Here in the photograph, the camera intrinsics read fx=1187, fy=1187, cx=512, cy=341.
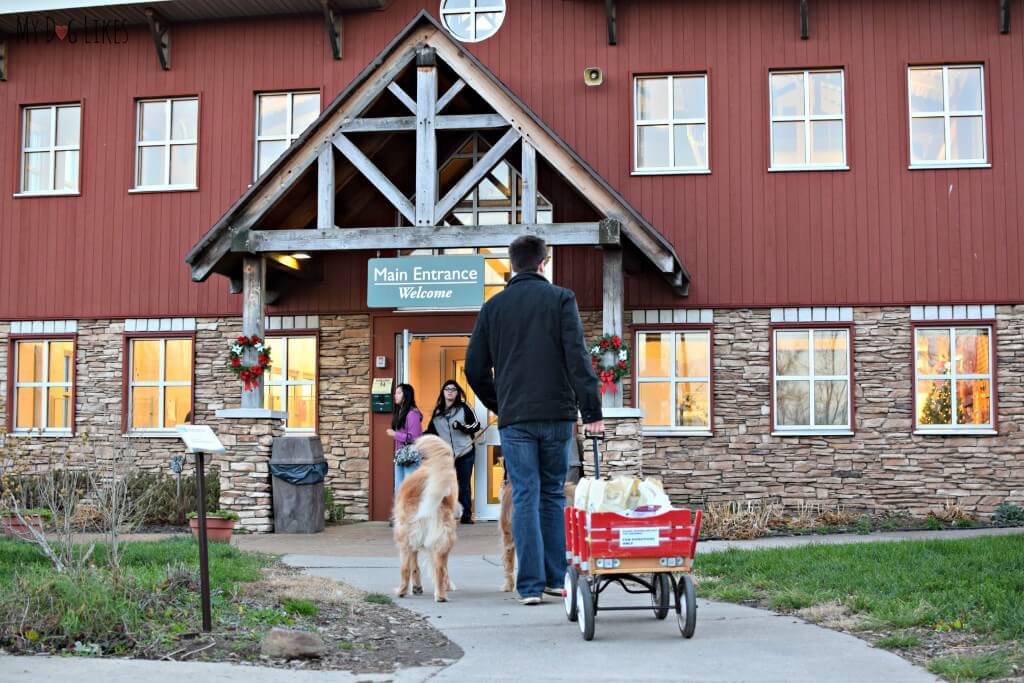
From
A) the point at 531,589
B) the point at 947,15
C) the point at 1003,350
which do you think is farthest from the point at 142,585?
the point at 947,15

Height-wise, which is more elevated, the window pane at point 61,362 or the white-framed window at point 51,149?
the white-framed window at point 51,149

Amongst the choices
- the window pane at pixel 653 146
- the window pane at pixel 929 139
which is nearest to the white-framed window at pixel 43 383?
the window pane at pixel 653 146

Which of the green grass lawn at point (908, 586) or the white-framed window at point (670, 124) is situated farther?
the white-framed window at point (670, 124)

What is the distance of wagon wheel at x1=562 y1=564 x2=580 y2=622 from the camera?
697 cm

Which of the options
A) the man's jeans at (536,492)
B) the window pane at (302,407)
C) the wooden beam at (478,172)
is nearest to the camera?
the man's jeans at (536,492)

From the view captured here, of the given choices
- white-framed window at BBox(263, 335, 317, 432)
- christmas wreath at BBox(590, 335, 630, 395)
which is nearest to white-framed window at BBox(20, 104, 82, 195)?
white-framed window at BBox(263, 335, 317, 432)

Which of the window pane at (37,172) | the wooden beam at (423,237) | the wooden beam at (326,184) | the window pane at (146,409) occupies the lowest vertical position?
the window pane at (146,409)

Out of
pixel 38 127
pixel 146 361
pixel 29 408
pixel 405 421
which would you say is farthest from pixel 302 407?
pixel 38 127

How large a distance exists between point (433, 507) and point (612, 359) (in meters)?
6.02

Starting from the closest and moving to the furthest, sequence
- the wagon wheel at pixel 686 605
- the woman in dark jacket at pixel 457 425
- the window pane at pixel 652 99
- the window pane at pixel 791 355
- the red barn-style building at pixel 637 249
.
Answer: the wagon wheel at pixel 686 605 → the woman in dark jacket at pixel 457 425 → the red barn-style building at pixel 637 249 → the window pane at pixel 791 355 → the window pane at pixel 652 99

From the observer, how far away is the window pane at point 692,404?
15922mm

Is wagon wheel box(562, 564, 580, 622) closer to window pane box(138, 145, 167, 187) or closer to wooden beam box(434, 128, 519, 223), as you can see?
wooden beam box(434, 128, 519, 223)

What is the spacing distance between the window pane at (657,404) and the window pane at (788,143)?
3408 mm

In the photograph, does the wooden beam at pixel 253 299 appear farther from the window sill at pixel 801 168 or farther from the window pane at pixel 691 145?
the window sill at pixel 801 168
